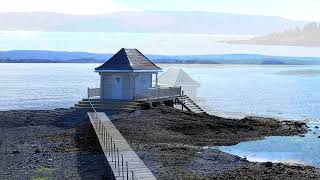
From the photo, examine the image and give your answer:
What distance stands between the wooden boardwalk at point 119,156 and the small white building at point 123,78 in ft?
30.4

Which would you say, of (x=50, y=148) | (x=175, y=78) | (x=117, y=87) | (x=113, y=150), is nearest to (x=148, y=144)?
(x=50, y=148)

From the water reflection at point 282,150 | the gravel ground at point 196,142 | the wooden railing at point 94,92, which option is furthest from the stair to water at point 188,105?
the water reflection at point 282,150

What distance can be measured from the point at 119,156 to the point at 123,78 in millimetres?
19465

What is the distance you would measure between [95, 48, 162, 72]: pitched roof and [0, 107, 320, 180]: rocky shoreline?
3410 millimetres

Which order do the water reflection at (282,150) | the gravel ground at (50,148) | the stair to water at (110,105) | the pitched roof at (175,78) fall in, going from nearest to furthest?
the gravel ground at (50,148), the water reflection at (282,150), the stair to water at (110,105), the pitched roof at (175,78)

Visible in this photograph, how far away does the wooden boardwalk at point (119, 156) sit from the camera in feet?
62.3

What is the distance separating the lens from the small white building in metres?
41.1

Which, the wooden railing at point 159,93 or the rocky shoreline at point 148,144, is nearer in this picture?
the rocky shoreline at point 148,144

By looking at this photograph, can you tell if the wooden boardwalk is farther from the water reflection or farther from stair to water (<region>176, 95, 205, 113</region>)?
stair to water (<region>176, 95, 205, 113</region>)

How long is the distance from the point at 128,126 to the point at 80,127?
2914 mm

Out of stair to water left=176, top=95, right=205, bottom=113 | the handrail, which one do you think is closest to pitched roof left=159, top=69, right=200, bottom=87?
stair to water left=176, top=95, right=205, bottom=113

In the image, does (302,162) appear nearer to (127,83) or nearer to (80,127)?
(80,127)

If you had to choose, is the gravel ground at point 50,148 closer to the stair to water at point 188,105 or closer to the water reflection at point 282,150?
the water reflection at point 282,150

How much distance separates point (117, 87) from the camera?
Answer: 41.4 meters
